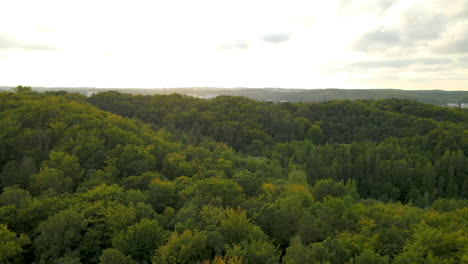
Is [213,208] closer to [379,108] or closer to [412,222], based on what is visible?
[412,222]

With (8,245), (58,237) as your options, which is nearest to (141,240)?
(58,237)

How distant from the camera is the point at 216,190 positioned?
130ft

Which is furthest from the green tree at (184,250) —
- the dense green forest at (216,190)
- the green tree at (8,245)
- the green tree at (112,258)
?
the green tree at (8,245)

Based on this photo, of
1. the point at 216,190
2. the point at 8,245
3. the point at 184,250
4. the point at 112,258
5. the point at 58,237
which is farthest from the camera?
the point at 216,190

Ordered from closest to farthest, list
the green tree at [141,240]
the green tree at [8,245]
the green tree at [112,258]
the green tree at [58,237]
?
the green tree at [112,258]
the green tree at [8,245]
the green tree at [58,237]
the green tree at [141,240]

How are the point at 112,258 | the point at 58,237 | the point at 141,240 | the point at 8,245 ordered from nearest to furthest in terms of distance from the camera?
the point at 112,258 < the point at 8,245 < the point at 58,237 < the point at 141,240

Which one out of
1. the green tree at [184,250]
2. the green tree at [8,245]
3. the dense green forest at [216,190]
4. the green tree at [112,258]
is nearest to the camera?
the green tree at [112,258]

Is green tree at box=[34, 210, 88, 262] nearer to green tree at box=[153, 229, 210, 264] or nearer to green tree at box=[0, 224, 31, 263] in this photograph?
green tree at box=[0, 224, 31, 263]

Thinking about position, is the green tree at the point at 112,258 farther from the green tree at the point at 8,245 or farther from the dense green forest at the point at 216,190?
the green tree at the point at 8,245

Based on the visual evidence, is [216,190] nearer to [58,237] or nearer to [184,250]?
[184,250]

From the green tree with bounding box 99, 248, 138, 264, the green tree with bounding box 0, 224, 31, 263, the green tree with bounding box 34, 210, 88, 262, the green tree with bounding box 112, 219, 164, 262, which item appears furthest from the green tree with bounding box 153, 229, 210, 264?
the green tree with bounding box 0, 224, 31, 263

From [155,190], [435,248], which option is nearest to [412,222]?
[435,248]

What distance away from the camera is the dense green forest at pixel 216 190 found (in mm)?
26422

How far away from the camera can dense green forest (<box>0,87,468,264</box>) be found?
26422mm
